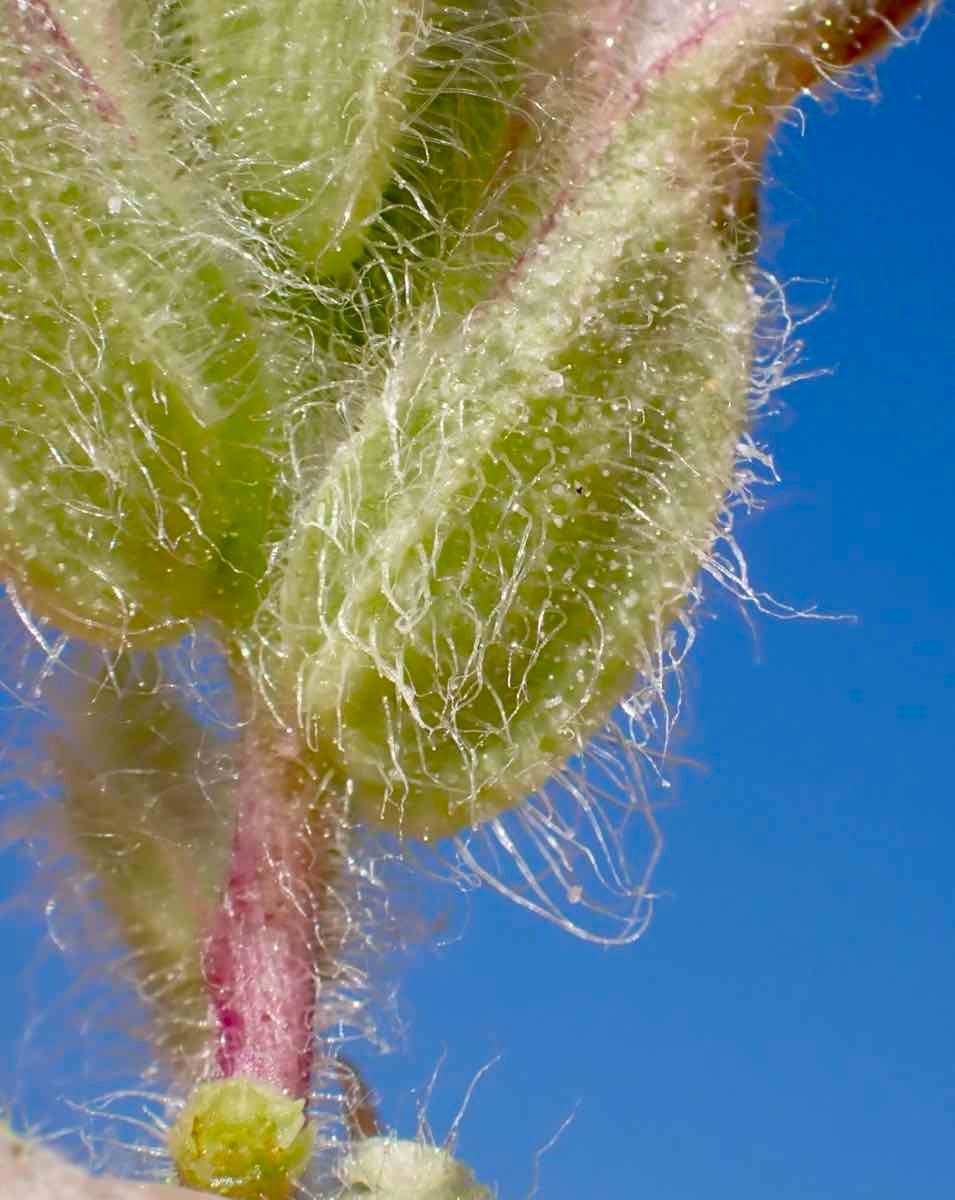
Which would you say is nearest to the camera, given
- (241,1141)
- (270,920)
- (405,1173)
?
(241,1141)

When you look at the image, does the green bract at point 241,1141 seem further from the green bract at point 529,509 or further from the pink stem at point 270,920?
the green bract at point 529,509

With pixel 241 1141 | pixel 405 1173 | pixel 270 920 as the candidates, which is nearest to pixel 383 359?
pixel 270 920

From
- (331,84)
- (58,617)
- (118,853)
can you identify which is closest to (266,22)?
(331,84)

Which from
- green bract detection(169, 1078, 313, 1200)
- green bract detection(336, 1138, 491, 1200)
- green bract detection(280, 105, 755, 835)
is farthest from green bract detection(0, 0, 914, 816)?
green bract detection(336, 1138, 491, 1200)

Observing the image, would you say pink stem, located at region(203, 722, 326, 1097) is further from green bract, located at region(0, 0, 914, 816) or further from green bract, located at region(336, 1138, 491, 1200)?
green bract, located at region(336, 1138, 491, 1200)

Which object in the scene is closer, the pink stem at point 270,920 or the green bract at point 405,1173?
the pink stem at point 270,920

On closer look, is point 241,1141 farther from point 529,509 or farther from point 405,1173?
point 529,509

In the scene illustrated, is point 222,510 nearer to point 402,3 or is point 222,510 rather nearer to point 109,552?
point 109,552

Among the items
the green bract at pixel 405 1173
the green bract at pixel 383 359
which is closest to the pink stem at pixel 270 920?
the green bract at pixel 383 359
